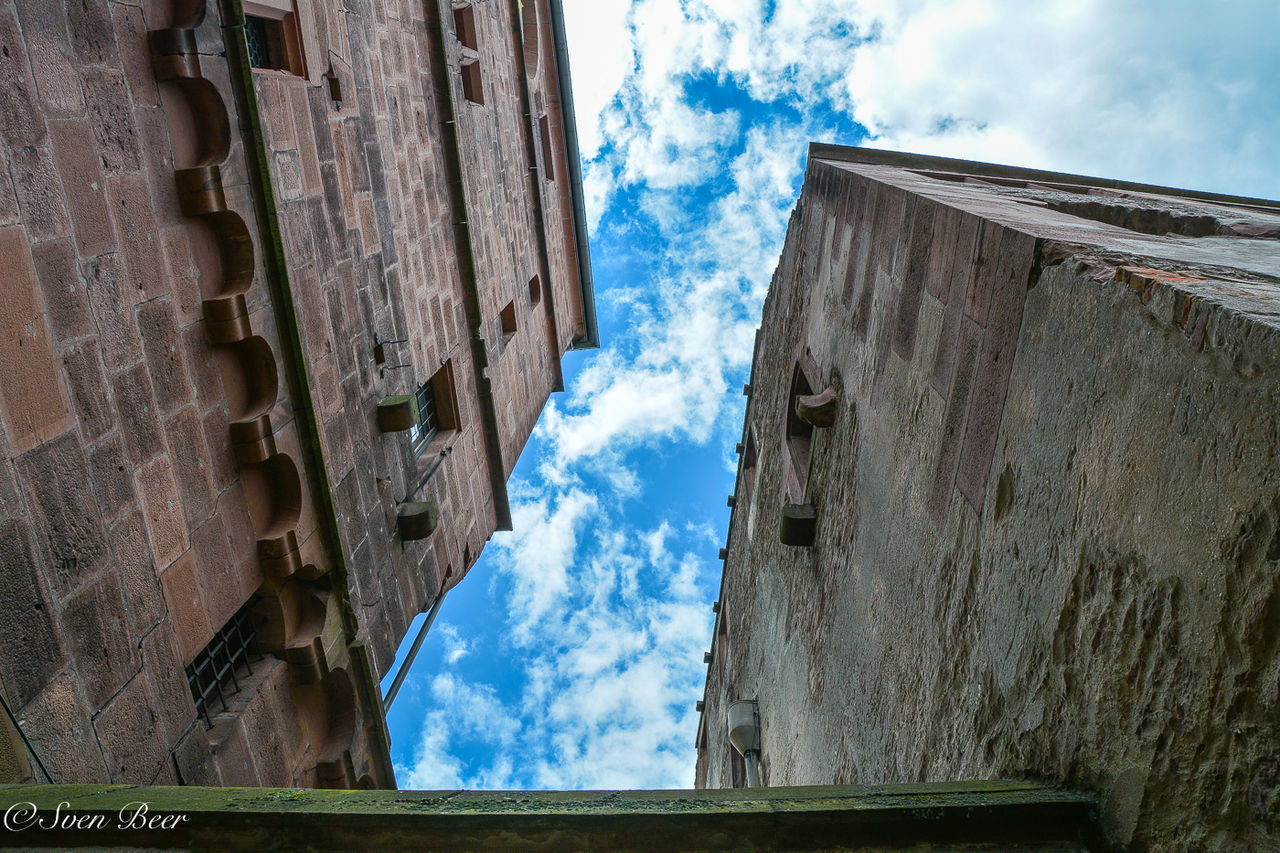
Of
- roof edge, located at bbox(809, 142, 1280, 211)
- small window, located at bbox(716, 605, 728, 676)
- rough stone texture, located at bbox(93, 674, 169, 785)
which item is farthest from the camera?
small window, located at bbox(716, 605, 728, 676)

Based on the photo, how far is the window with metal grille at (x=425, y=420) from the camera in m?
6.99

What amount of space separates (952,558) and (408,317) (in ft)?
15.6

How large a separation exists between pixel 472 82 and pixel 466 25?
60 centimetres

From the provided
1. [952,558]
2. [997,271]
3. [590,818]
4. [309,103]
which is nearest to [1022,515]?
[952,558]

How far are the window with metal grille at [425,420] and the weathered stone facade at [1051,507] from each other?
3435mm

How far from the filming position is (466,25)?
866 cm

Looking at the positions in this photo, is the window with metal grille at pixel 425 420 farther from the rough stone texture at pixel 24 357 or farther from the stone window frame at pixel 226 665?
the rough stone texture at pixel 24 357

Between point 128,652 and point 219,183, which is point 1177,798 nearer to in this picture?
point 128,652

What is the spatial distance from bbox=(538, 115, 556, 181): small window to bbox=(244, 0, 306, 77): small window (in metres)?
7.80

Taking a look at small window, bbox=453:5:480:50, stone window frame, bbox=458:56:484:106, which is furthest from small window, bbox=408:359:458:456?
small window, bbox=453:5:480:50

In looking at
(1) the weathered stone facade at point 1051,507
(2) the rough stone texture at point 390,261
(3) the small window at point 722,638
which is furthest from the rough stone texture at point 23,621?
(3) the small window at point 722,638

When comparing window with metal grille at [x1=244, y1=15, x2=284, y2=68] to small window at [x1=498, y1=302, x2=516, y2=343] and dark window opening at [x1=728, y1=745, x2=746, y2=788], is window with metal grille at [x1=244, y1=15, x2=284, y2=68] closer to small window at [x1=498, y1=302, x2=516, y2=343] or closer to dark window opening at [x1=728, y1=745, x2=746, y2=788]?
small window at [x1=498, y1=302, x2=516, y2=343]

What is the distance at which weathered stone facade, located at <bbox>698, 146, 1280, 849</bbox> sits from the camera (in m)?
1.58

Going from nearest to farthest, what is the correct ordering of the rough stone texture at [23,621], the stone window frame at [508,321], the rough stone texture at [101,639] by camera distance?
the rough stone texture at [23,621], the rough stone texture at [101,639], the stone window frame at [508,321]
